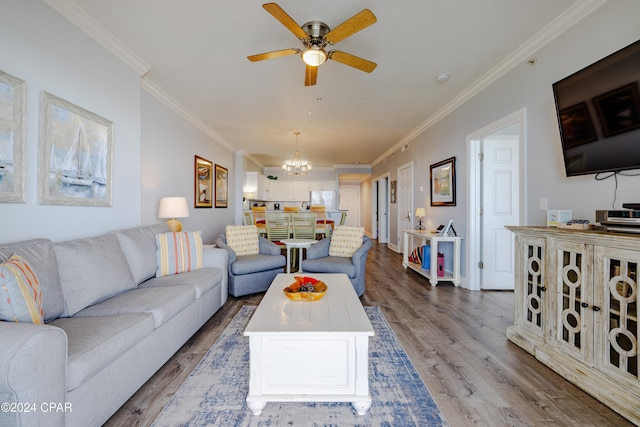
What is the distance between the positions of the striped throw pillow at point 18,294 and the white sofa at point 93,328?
0.17 m

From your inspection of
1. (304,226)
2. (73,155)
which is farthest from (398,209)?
(73,155)

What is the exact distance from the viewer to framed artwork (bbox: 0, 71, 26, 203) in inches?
69.3

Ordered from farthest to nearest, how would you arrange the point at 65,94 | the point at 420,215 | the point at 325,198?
A: 1. the point at 325,198
2. the point at 420,215
3. the point at 65,94

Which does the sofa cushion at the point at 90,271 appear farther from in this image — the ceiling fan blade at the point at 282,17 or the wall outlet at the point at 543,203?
the wall outlet at the point at 543,203

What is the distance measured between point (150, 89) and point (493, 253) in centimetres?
507

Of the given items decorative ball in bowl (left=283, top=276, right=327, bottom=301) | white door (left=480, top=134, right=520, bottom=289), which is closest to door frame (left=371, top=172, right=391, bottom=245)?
Answer: white door (left=480, top=134, right=520, bottom=289)

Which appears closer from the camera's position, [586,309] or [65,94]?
[586,309]

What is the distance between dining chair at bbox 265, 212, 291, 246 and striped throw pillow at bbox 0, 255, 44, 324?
12.5ft

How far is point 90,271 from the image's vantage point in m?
1.91

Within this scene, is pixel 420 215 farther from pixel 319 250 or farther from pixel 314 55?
pixel 314 55

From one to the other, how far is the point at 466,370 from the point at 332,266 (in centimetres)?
178

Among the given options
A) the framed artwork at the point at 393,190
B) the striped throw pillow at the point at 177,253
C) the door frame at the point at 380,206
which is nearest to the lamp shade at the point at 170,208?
the striped throw pillow at the point at 177,253

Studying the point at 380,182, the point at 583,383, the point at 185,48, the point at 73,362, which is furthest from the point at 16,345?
the point at 380,182

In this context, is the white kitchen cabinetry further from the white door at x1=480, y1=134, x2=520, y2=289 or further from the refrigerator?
the refrigerator
